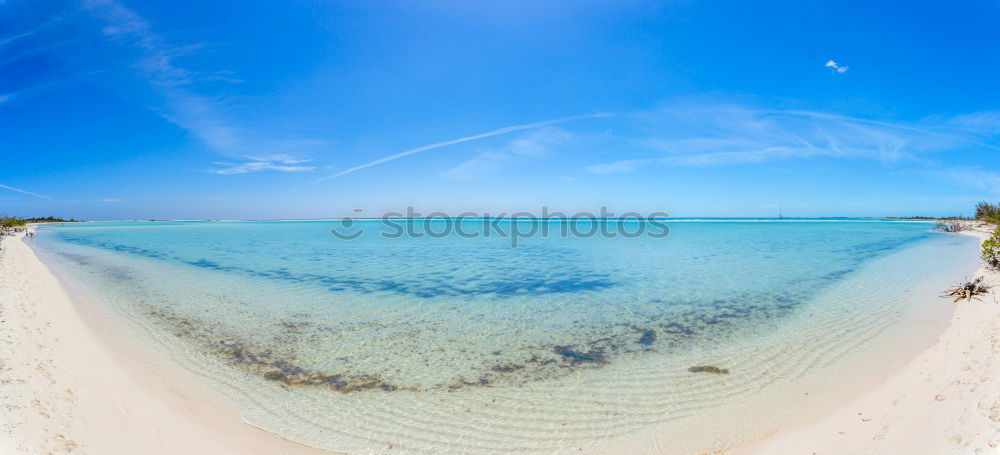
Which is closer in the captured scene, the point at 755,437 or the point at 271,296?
the point at 755,437

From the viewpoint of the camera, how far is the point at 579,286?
14.4 m

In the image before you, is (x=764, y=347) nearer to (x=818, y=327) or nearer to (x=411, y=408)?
(x=818, y=327)

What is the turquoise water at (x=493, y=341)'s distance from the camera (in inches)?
201

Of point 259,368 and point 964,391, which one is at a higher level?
point 964,391

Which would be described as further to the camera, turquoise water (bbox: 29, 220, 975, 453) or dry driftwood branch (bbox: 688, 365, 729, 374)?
dry driftwood branch (bbox: 688, 365, 729, 374)

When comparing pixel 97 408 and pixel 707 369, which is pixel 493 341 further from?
pixel 97 408

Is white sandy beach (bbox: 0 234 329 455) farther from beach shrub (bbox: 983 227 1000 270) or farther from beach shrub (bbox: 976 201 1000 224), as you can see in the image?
beach shrub (bbox: 976 201 1000 224)

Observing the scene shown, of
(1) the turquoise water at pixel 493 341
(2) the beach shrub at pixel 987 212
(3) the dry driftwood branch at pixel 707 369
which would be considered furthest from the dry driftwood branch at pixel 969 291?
(2) the beach shrub at pixel 987 212

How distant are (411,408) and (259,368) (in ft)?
11.3

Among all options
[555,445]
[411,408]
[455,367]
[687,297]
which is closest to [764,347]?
[687,297]

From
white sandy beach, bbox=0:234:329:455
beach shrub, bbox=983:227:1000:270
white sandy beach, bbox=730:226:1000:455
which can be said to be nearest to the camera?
white sandy beach, bbox=730:226:1000:455

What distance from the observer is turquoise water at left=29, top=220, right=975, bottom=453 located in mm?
5109

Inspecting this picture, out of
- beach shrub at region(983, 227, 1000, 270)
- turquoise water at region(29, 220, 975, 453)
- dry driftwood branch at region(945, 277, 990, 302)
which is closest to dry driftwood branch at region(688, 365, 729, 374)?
turquoise water at region(29, 220, 975, 453)

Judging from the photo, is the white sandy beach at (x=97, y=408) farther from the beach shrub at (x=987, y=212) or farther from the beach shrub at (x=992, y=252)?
the beach shrub at (x=987, y=212)
